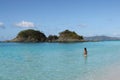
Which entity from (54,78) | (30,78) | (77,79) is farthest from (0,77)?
(77,79)

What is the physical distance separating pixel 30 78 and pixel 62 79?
2.75m

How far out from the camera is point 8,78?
21547 mm

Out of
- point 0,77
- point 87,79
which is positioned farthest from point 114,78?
point 0,77

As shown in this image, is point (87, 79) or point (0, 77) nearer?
point (87, 79)

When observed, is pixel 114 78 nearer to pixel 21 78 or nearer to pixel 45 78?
pixel 45 78

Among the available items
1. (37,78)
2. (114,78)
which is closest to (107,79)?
(114,78)

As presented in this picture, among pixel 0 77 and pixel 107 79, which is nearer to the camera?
pixel 107 79

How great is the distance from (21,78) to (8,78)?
116cm

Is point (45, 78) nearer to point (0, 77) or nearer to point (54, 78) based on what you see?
point (54, 78)

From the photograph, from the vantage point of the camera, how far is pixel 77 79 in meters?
20.4

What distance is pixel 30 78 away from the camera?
21359 mm

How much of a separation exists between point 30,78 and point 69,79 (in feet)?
10.8

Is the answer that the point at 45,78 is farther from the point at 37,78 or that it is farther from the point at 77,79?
the point at 77,79

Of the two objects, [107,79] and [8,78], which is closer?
[107,79]
